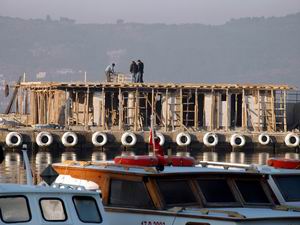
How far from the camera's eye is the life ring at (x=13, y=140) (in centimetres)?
6544

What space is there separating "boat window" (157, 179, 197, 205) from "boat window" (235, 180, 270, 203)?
3.51 feet

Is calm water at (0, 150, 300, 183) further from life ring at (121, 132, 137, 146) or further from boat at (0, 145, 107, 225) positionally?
boat at (0, 145, 107, 225)

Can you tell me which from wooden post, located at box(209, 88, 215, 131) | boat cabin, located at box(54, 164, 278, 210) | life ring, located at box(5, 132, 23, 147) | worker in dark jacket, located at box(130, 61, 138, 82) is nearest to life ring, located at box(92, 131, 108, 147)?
life ring, located at box(5, 132, 23, 147)

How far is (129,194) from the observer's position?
21.9 metres

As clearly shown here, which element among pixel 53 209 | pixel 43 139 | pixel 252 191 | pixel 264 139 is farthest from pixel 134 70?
pixel 53 209

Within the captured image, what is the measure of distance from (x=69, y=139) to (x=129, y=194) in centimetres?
4471

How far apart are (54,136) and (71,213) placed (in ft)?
158

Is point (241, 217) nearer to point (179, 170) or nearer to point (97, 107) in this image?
point (179, 170)

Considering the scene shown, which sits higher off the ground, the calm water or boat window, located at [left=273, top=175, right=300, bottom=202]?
boat window, located at [left=273, top=175, right=300, bottom=202]

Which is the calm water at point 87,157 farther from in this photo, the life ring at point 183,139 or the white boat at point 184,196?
the white boat at point 184,196

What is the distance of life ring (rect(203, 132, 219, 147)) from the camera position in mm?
67625

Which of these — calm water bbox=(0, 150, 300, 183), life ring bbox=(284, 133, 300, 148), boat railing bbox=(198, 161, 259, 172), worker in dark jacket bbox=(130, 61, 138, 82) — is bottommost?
calm water bbox=(0, 150, 300, 183)

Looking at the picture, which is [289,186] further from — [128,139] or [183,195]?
[128,139]

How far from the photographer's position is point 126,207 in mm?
21719
